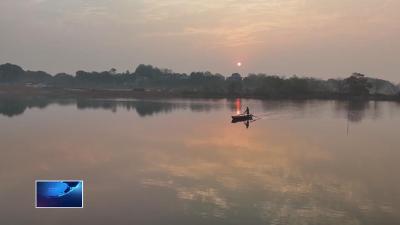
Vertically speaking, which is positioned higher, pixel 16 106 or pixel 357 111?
pixel 16 106

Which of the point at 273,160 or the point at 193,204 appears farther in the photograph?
the point at 273,160

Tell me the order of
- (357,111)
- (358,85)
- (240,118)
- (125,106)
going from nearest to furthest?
(240,118) → (357,111) → (125,106) → (358,85)

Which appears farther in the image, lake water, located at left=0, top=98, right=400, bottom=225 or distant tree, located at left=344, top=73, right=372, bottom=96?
distant tree, located at left=344, top=73, right=372, bottom=96

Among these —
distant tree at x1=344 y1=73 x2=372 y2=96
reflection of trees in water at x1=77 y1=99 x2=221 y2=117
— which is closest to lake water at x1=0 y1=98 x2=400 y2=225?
reflection of trees in water at x1=77 y1=99 x2=221 y2=117

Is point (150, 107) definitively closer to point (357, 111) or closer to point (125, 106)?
point (125, 106)

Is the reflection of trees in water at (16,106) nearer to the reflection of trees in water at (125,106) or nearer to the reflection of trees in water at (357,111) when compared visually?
the reflection of trees in water at (125,106)

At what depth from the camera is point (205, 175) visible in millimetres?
13945

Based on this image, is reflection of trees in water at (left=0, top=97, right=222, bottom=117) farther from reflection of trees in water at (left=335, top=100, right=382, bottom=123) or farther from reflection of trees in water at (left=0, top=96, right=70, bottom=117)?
reflection of trees in water at (left=335, top=100, right=382, bottom=123)

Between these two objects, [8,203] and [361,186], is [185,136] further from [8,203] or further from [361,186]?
[8,203]

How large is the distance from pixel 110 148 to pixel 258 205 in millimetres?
10286

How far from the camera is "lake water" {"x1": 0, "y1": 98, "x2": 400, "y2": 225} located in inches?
388

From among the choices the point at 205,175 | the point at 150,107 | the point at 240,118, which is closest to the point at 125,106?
the point at 150,107

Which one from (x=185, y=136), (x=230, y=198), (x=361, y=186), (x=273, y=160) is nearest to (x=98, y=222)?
(x=230, y=198)

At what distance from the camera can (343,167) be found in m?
16.0
